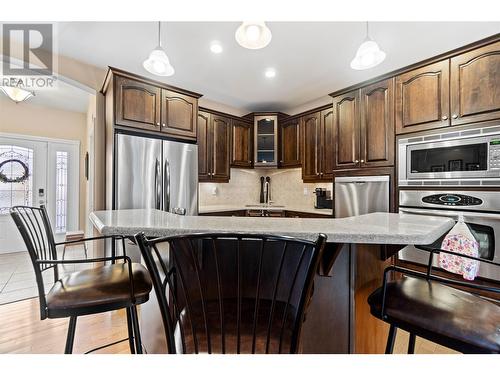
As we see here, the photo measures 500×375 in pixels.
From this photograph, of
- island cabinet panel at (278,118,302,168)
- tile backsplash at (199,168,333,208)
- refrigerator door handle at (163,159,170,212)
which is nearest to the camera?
refrigerator door handle at (163,159,170,212)

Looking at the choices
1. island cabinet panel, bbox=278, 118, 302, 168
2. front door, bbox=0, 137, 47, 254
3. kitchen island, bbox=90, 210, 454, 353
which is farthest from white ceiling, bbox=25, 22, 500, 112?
front door, bbox=0, 137, 47, 254

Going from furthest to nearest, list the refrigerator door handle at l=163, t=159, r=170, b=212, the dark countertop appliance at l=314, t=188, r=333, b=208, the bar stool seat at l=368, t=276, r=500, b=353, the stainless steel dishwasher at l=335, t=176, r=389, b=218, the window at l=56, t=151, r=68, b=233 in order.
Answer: the window at l=56, t=151, r=68, b=233, the dark countertop appliance at l=314, t=188, r=333, b=208, the refrigerator door handle at l=163, t=159, r=170, b=212, the stainless steel dishwasher at l=335, t=176, r=389, b=218, the bar stool seat at l=368, t=276, r=500, b=353

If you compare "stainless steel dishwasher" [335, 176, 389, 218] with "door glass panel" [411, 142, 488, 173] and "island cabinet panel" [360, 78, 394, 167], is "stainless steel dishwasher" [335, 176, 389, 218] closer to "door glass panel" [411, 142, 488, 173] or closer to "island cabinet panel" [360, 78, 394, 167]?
"island cabinet panel" [360, 78, 394, 167]

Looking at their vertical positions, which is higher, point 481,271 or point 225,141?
point 225,141

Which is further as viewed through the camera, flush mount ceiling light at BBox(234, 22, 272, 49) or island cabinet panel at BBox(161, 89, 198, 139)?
island cabinet panel at BBox(161, 89, 198, 139)

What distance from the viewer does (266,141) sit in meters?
4.27

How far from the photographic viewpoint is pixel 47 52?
2.60 metres

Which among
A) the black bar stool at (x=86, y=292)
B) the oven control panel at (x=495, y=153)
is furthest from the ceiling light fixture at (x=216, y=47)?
the oven control panel at (x=495, y=153)

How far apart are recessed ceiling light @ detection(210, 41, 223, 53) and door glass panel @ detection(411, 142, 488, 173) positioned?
2.27 m

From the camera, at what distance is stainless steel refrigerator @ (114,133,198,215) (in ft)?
8.36

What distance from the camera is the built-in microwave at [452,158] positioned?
2.06 m

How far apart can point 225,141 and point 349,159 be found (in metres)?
1.91
